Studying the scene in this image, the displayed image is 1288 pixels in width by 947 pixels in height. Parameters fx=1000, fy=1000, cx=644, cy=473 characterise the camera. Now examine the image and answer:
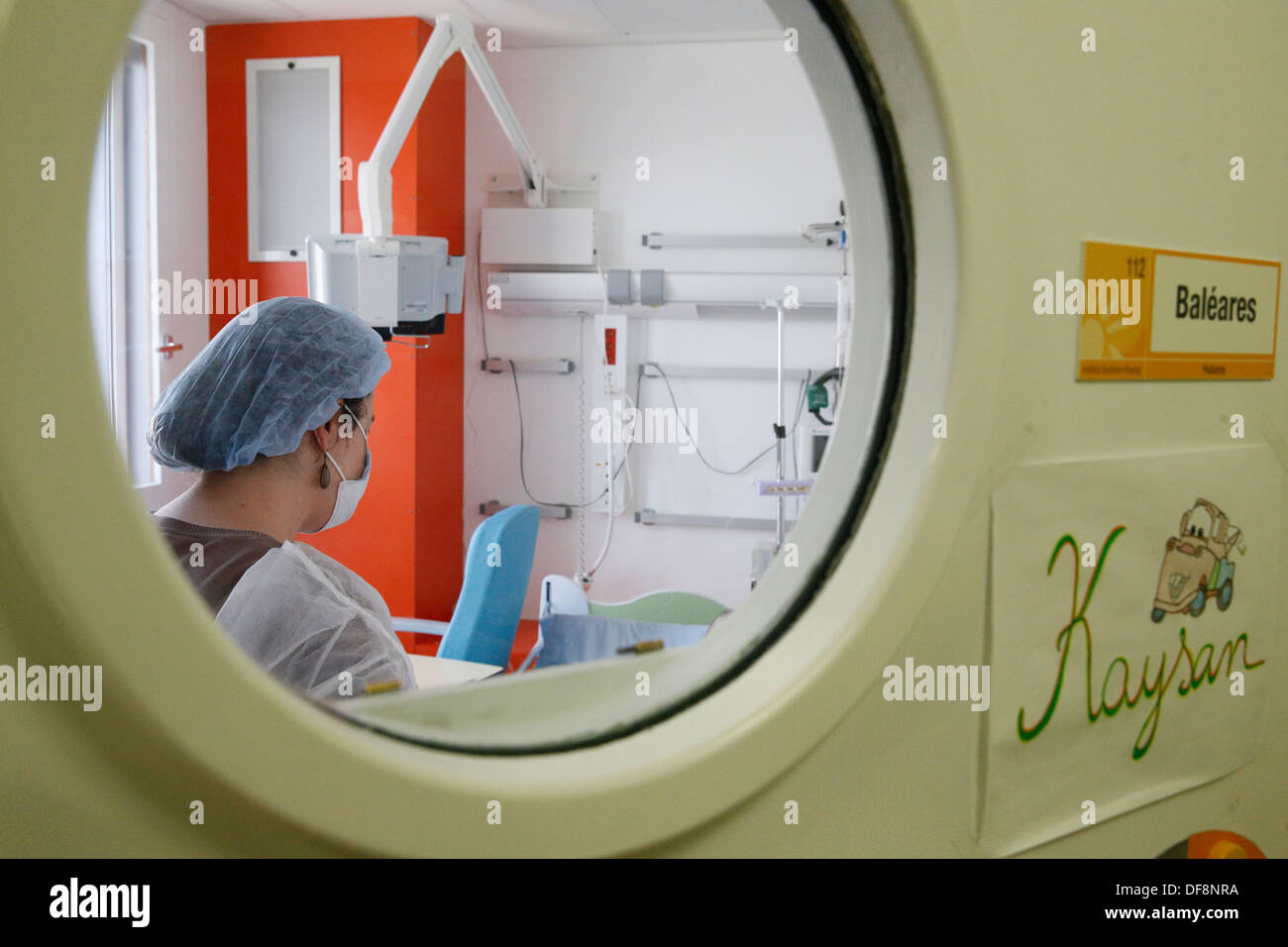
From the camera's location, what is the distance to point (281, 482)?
149 centimetres

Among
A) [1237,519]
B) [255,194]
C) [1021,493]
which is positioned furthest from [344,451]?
[255,194]

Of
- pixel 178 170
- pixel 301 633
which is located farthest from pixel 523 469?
pixel 301 633

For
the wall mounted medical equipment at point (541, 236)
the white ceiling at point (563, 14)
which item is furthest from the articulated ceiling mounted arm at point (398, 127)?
the wall mounted medical equipment at point (541, 236)

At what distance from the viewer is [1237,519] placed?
3.11 ft

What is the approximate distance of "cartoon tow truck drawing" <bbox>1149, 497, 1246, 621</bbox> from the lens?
0.90 meters

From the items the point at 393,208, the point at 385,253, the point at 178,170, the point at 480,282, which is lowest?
the point at 385,253

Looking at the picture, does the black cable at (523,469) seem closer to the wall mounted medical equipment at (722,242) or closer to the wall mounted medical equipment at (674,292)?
the wall mounted medical equipment at (674,292)

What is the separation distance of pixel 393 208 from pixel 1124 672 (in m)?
3.56

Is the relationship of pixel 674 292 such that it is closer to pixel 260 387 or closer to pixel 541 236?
pixel 541 236

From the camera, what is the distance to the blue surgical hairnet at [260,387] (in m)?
1.43

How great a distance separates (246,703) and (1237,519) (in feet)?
2.94

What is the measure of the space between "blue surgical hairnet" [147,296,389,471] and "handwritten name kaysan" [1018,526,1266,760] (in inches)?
42.7

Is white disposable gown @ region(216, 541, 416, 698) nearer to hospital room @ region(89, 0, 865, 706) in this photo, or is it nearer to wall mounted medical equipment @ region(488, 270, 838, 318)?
hospital room @ region(89, 0, 865, 706)
